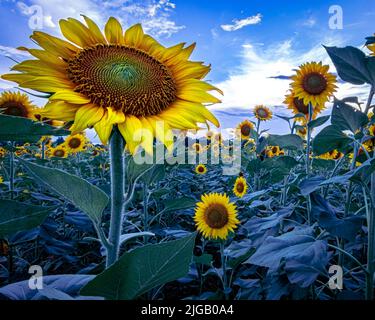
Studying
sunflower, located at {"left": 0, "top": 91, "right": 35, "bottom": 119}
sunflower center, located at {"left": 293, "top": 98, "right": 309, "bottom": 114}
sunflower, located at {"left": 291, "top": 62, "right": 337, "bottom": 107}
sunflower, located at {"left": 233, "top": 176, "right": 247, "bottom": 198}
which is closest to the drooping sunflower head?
sunflower center, located at {"left": 293, "top": 98, "right": 309, "bottom": 114}

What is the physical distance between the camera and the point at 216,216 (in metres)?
1.84

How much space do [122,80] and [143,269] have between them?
0.40 metres

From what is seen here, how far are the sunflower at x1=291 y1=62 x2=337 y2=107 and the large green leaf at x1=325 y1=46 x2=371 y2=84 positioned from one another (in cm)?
82

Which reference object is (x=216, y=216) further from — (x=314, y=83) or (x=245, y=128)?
(x=245, y=128)

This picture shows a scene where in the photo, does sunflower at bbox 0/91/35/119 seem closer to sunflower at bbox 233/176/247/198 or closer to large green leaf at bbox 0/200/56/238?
sunflower at bbox 233/176/247/198

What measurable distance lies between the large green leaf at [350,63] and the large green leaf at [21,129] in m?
1.00

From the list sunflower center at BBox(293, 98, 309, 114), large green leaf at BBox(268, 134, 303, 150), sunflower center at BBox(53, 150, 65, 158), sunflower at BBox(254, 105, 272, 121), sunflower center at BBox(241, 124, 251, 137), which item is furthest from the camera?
sunflower center at BBox(241, 124, 251, 137)

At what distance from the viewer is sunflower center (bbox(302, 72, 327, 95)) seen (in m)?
1.97

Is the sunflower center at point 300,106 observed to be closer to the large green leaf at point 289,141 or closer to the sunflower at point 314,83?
the sunflower at point 314,83

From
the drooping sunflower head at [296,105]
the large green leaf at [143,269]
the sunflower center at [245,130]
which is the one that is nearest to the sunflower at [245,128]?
the sunflower center at [245,130]

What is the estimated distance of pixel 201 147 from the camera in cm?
560

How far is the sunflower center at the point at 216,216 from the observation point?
1812 millimetres

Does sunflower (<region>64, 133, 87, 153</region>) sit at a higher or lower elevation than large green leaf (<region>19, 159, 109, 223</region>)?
higher
